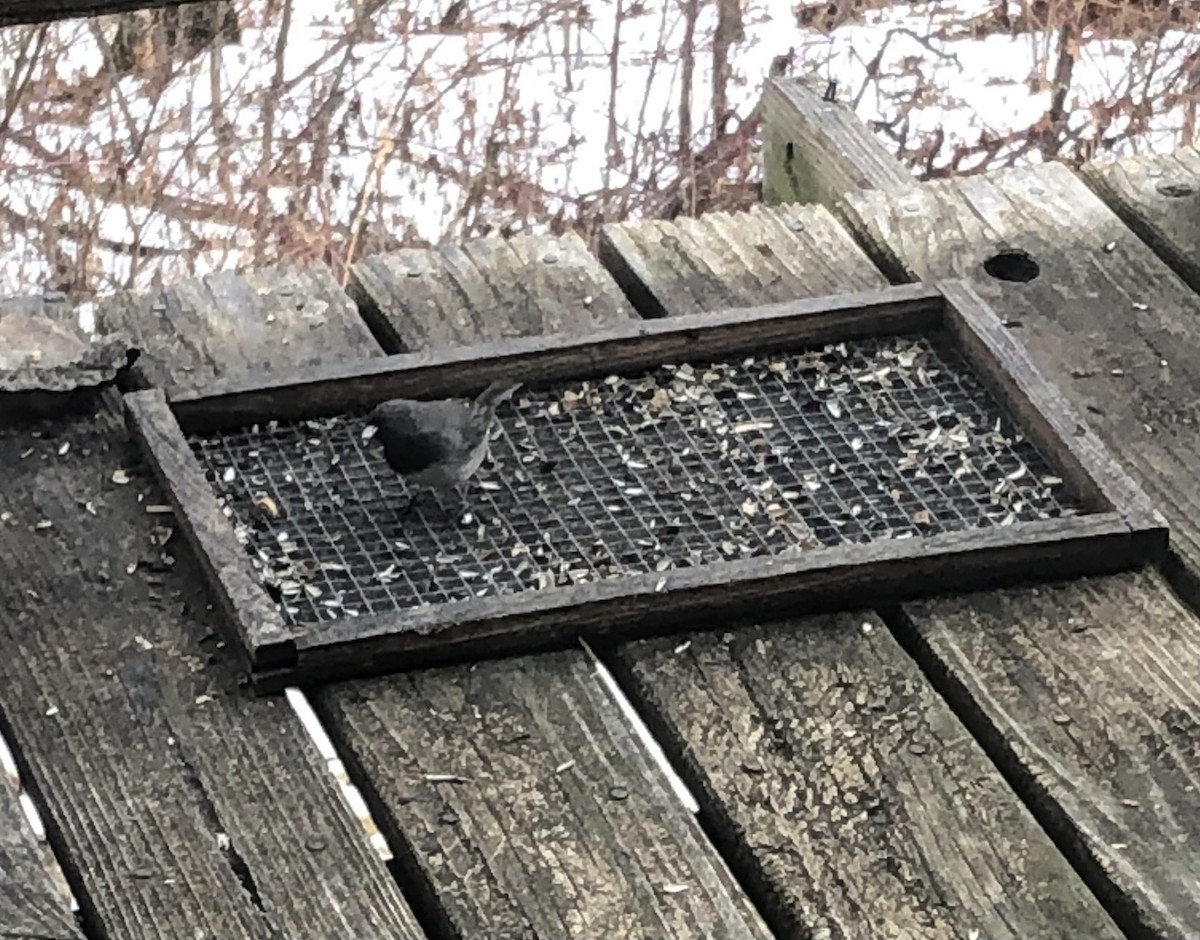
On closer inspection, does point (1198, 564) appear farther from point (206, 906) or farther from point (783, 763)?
point (206, 906)

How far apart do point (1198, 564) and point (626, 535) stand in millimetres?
517

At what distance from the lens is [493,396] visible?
2.22m

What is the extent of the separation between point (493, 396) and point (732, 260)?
0.49m

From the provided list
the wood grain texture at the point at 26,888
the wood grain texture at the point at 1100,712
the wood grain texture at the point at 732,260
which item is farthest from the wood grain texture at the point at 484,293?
the wood grain texture at the point at 26,888

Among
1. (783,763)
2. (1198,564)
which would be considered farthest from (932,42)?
(783,763)

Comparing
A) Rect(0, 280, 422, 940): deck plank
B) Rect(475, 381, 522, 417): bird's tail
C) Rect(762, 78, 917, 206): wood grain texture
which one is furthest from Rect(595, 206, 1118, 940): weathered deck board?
Rect(762, 78, 917, 206): wood grain texture

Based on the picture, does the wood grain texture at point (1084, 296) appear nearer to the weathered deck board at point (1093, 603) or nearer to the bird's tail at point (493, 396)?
the weathered deck board at point (1093, 603)

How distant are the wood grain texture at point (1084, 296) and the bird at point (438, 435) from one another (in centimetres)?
59

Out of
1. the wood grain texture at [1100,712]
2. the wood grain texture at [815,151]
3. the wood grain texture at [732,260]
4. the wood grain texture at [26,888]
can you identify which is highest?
the wood grain texture at [815,151]

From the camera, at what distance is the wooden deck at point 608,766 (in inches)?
64.8

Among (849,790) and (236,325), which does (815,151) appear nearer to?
(236,325)

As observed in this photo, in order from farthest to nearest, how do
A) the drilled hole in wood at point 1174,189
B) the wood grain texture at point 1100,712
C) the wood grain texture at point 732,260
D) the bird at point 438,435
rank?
the drilled hole in wood at point 1174,189 → the wood grain texture at point 732,260 → the bird at point 438,435 → the wood grain texture at point 1100,712

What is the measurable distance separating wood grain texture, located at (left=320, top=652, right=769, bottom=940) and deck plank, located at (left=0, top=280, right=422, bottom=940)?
0.15ft

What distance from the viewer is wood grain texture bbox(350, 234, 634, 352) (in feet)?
8.04
